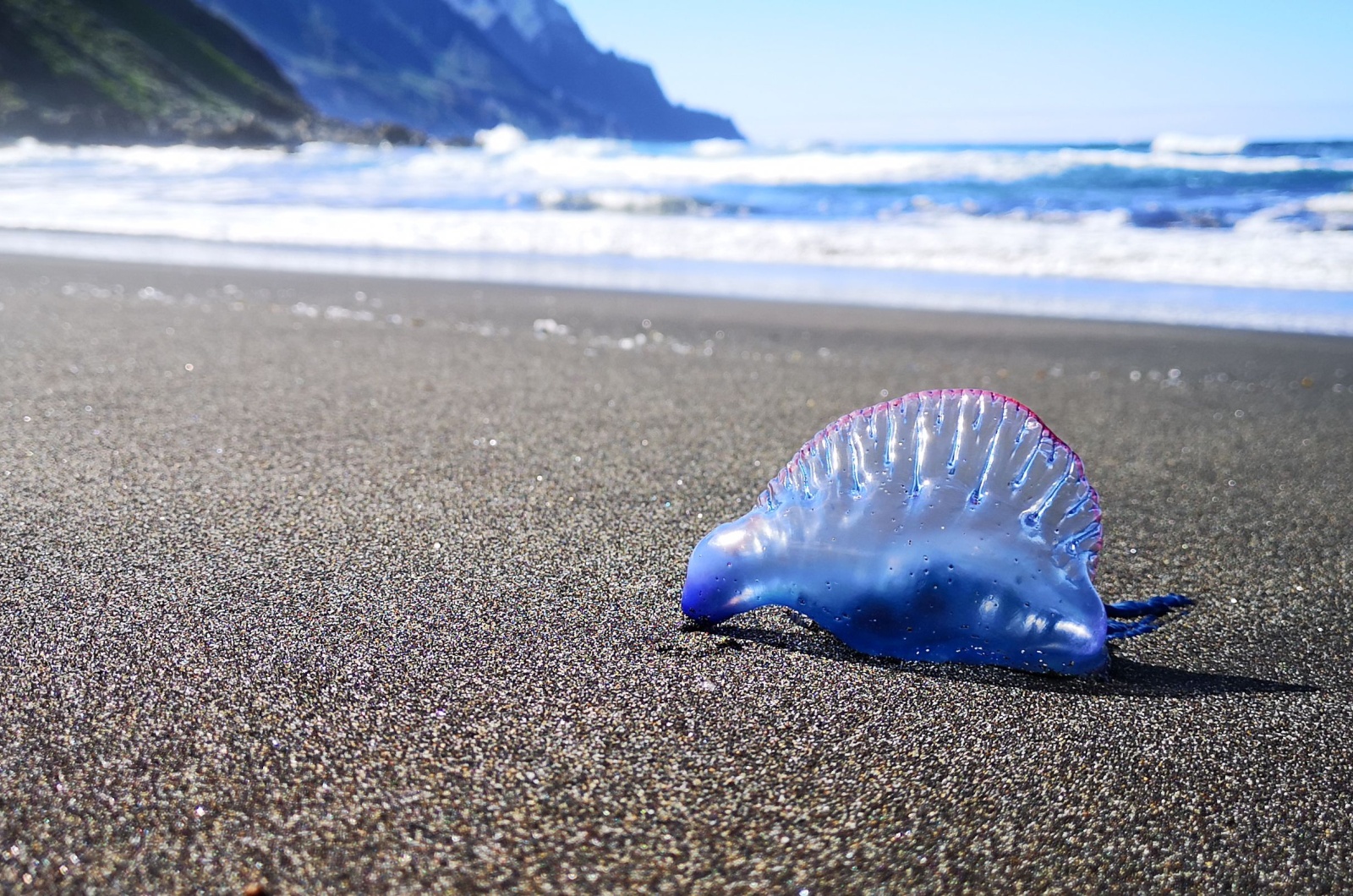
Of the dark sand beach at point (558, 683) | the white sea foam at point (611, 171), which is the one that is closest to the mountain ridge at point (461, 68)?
the white sea foam at point (611, 171)

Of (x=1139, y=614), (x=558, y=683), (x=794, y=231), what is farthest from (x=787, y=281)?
(x=558, y=683)

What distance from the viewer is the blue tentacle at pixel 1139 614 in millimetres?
1401

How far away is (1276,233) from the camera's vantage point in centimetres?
856

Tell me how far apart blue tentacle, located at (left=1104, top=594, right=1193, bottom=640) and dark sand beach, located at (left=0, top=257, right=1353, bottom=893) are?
0.09 feet

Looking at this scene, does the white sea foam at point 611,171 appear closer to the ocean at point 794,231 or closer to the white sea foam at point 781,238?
the ocean at point 794,231

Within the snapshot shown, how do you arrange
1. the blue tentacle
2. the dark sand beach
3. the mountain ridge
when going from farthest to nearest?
the mountain ridge < the blue tentacle < the dark sand beach

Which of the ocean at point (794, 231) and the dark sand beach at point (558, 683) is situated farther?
the ocean at point (794, 231)

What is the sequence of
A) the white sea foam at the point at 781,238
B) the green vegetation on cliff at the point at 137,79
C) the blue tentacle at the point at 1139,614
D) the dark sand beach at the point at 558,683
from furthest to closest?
1. the green vegetation on cliff at the point at 137,79
2. the white sea foam at the point at 781,238
3. the blue tentacle at the point at 1139,614
4. the dark sand beach at the point at 558,683

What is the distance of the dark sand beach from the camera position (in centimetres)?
92

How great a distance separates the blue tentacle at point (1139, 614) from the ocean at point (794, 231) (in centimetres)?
348

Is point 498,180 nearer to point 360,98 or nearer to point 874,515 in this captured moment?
point 874,515

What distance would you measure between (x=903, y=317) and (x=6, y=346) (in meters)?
3.31

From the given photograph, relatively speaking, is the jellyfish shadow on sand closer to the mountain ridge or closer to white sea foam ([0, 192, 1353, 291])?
white sea foam ([0, 192, 1353, 291])

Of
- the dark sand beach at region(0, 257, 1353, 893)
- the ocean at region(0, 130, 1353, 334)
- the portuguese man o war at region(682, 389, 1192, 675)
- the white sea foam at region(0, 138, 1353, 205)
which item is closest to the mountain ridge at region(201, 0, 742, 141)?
the white sea foam at region(0, 138, 1353, 205)
